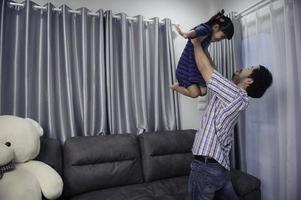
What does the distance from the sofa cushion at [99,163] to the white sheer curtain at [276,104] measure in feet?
3.94

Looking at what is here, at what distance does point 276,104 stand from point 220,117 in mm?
1155

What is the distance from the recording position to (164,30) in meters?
2.48

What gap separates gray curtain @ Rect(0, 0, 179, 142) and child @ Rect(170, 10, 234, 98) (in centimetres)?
104

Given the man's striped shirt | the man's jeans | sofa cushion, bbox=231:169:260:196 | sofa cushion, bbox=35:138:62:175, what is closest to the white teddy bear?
sofa cushion, bbox=35:138:62:175

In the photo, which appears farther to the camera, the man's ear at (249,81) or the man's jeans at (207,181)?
the man's ear at (249,81)

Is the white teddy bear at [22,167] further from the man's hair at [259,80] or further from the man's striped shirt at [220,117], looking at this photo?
the man's hair at [259,80]

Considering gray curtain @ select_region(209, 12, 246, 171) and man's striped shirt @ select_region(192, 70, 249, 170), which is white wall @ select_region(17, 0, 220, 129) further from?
man's striped shirt @ select_region(192, 70, 249, 170)

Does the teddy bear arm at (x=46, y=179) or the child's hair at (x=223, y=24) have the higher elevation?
the child's hair at (x=223, y=24)

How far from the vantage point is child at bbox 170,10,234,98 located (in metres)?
→ 1.16

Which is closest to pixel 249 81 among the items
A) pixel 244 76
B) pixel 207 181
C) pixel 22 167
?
pixel 244 76

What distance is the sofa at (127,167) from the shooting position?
1817 millimetres

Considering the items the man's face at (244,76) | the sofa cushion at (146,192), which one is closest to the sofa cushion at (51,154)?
the sofa cushion at (146,192)

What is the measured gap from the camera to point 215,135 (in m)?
1.17

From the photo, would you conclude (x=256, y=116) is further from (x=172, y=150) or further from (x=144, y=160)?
(x=144, y=160)
